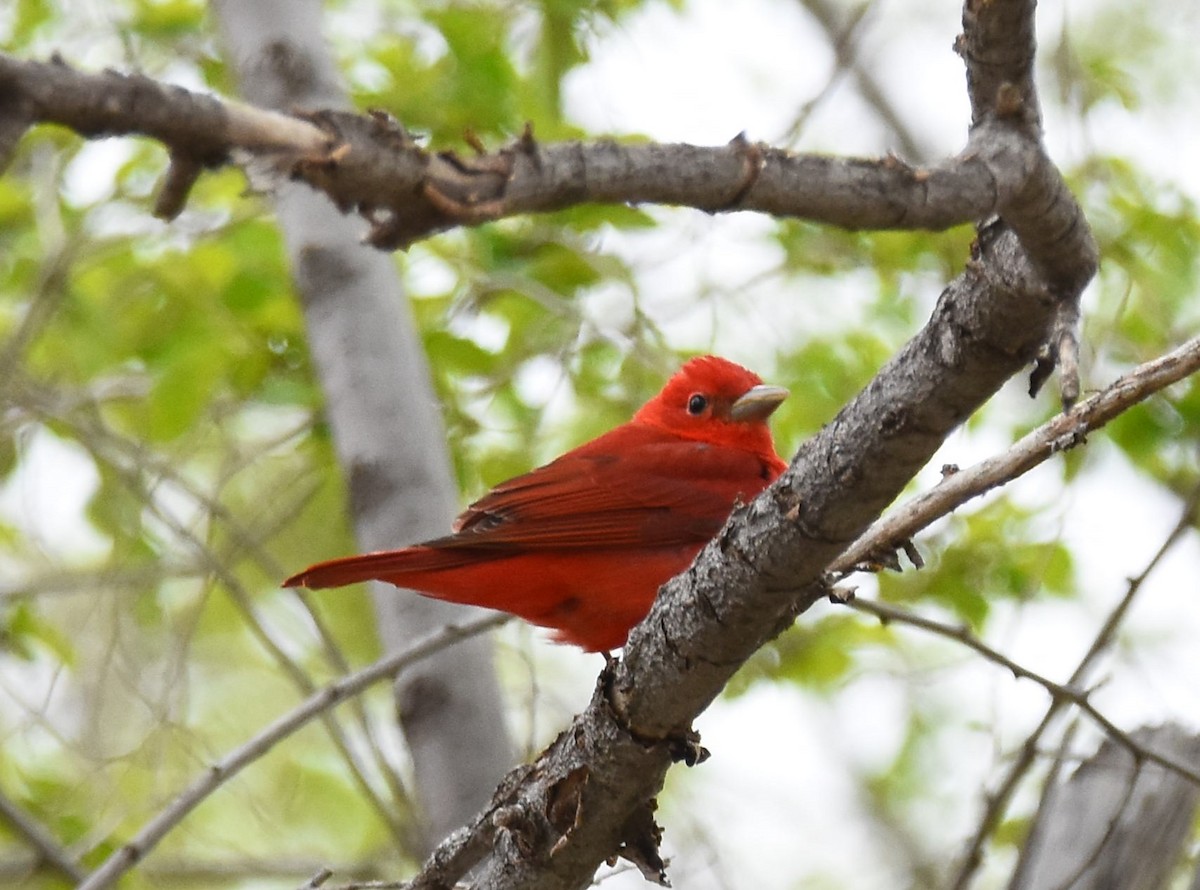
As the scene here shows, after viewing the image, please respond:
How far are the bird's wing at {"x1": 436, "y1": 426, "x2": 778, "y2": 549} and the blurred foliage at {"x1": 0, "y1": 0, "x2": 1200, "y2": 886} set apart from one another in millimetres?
371

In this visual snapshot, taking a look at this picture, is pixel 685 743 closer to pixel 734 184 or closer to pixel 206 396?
pixel 734 184

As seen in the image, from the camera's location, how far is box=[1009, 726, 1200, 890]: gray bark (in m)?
3.85

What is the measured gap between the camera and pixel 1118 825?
3.91 m

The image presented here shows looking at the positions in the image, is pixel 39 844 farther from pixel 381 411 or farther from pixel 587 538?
pixel 587 538

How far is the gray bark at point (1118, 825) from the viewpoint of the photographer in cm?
385

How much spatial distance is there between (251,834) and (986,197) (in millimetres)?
7342

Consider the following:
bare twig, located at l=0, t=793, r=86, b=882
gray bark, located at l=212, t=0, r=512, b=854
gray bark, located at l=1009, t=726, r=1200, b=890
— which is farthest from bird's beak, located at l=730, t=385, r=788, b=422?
bare twig, located at l=0, t=793, r=86, b=882

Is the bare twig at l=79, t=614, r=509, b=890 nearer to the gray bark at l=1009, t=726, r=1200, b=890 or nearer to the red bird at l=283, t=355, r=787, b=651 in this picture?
the red bird at l=283, t=355, r=787, b=651

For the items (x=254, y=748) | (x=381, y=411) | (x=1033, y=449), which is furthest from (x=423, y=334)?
(x=1033, y=449)

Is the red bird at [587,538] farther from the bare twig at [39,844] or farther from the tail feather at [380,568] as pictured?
the bare twig at [39,844]

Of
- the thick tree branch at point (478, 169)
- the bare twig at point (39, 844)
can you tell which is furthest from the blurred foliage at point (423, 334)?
the thick tree branch at point (478, 169)

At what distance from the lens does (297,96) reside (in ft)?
14.6

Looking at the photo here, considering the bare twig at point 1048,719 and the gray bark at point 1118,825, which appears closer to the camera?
the bare twig at point 1048,719

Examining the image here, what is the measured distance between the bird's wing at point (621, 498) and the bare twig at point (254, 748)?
246 mm
